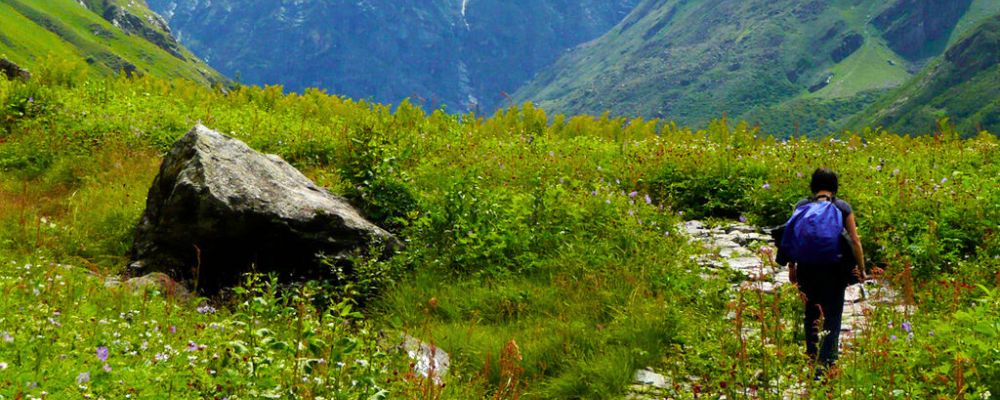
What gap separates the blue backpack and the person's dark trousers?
0.31 feet

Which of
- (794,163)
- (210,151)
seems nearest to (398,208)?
(210,151)

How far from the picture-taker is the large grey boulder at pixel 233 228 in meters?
7.74

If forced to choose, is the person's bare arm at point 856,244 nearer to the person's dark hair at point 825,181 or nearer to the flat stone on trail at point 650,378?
the person's dark hair at point 825,181

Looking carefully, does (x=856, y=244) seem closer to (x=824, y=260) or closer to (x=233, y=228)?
(x=824, y=260)

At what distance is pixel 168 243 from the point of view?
7.85m

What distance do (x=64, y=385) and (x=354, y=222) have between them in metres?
4.41

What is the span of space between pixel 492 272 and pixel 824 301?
335 cm

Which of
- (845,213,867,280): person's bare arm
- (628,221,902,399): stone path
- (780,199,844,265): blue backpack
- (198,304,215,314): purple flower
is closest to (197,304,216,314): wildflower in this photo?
(198,304,215,314): purple flower

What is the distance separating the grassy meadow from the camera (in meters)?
4.34

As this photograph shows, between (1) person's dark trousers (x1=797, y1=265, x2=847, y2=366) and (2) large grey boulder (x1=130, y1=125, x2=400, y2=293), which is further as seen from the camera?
(2) large grey boulder (x1=130, y1=125, x2=400, y2=293)

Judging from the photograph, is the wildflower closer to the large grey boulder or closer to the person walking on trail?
the large grey boulder

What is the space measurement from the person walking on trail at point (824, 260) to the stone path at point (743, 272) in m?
0.18

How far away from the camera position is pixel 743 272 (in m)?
7.98

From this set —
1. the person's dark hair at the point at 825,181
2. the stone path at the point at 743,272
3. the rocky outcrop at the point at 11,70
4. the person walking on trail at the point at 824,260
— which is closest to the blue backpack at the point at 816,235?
the person walking on trail at the point at 824,260
